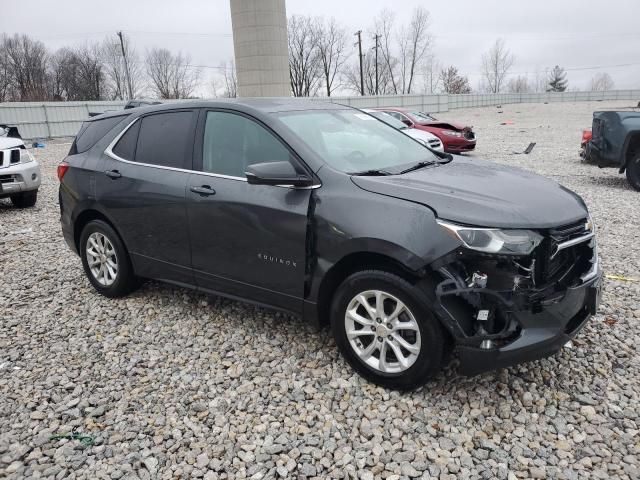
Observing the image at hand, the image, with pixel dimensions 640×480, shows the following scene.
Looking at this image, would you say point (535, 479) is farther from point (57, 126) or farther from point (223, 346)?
point (57, 126)

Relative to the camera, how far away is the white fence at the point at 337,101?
24.8m

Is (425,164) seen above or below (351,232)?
above

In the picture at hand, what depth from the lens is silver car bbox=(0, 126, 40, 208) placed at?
8.46 metres

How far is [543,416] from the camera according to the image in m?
2.95

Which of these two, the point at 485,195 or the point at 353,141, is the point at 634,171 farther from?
the point at 485,195

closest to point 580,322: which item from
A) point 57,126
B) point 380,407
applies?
point 380,407

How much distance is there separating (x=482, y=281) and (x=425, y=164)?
4.26ft

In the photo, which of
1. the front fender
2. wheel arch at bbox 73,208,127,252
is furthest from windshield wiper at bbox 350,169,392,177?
wheel arch at bbox 73,208,127,252

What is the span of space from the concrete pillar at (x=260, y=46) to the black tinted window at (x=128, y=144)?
25.5m

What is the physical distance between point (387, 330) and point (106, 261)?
2.90 meters

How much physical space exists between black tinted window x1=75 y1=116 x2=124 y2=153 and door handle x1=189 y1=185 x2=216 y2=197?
1.41 meters

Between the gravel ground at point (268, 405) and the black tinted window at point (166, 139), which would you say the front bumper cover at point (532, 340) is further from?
the black tinted window at point (166, 139)

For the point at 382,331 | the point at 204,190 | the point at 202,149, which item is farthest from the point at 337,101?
the point at 382,331

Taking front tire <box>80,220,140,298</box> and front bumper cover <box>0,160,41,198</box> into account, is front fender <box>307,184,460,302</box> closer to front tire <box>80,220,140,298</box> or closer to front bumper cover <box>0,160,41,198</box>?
front tire <box>80,220,140,298</box>
